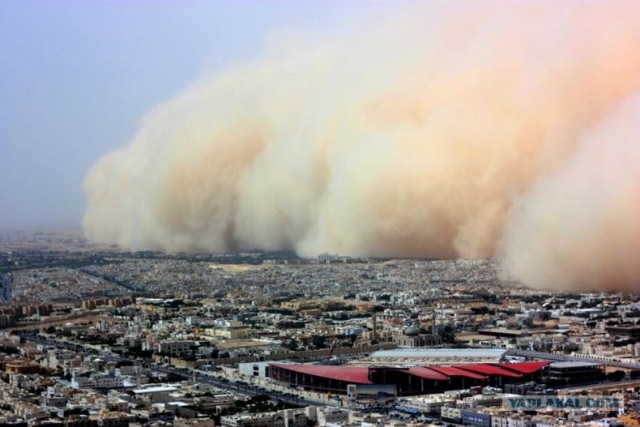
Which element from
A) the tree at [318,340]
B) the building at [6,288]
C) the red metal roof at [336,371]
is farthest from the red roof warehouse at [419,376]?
the building at [6,288]

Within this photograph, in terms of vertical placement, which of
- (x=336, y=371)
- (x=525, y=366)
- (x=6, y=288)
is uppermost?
(x=6, y=288)

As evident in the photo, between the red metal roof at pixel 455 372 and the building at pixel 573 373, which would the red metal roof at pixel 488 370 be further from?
the building at pixel 573 373

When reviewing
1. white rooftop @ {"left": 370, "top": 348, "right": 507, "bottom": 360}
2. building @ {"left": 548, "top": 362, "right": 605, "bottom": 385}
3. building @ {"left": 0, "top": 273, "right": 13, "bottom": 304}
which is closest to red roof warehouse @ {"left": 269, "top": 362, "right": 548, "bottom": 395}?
building @ {"left": 548, "top": 362, "right": 605, "bottom": 385}

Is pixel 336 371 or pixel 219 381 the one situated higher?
pixel 336 371

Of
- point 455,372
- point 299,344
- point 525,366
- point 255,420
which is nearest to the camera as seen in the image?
point 255,420

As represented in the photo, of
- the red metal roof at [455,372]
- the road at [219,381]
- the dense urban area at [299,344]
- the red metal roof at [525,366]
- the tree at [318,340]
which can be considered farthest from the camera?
the tree at [318,340]

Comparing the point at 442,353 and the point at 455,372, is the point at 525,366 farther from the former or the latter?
the point at 442,353

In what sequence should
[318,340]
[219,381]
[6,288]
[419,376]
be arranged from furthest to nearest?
[6,288] → [318,340] → [219,381] → [419,376]

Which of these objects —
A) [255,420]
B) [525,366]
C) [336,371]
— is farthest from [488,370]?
[255,420]
